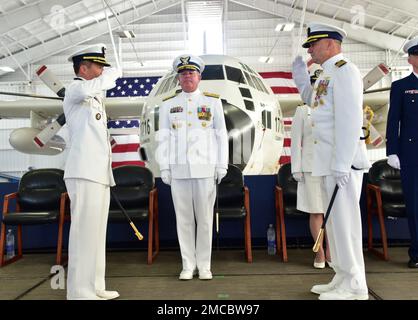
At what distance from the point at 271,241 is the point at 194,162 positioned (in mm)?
1590

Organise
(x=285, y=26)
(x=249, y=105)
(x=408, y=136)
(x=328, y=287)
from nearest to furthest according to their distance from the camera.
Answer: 1. (x=328, y=287)
2. (x=408, y=136)
3. (x=249, y=105)
4. (x=285, y=26)

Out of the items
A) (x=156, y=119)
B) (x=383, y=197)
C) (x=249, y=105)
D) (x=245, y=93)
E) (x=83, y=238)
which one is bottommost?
(x=83, y=238)

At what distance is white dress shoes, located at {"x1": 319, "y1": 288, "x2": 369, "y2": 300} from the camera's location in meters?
2.43

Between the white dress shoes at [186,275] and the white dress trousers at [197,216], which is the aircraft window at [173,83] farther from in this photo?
the white dress shoes at [186,275]

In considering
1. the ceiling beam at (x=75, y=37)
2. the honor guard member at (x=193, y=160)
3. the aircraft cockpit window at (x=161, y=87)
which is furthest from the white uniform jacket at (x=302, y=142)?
the ceiling beam at (x=75, y=37)

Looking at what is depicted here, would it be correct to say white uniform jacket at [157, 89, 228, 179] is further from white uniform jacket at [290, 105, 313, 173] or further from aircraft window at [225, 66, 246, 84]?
aircraft window at [225, 66, 246, 84]

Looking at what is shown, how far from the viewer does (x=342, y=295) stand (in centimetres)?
246

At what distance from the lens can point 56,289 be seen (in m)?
3.02

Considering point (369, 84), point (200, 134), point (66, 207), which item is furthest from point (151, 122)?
point (369, 84)

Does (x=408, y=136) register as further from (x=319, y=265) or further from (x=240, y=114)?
(x=240, y=114)

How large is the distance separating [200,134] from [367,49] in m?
18.1

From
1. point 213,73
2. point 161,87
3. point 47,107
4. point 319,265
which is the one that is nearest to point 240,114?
point 213,73

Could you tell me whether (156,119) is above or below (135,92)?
below

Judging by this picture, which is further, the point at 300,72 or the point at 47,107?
the point at 47,107
